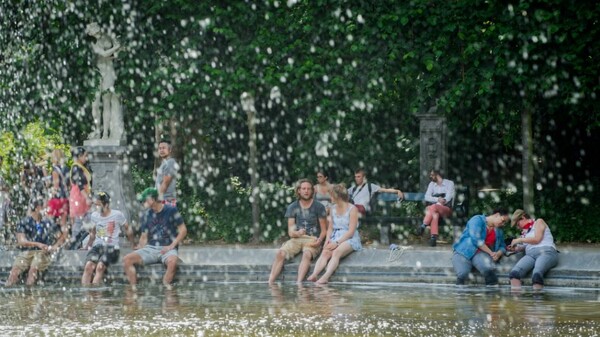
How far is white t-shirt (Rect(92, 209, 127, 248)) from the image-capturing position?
47.5 ft

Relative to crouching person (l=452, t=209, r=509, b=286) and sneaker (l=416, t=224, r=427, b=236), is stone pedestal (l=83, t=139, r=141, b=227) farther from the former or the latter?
crouching person (l=452, t=209, r=509, b=286)

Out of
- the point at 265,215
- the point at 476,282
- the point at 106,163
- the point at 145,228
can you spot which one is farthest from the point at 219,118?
the point at 476,282

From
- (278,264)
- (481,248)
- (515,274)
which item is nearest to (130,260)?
(278,264)

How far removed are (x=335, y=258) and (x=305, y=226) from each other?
0.97m

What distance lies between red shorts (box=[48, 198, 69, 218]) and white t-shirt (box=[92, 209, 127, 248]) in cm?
210

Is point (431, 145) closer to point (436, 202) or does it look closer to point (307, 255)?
point (436, 202)

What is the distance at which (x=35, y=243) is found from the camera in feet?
47.7

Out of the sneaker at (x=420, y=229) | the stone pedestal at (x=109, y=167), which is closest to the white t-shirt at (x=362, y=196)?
the sneaker at (x=420, y=229)

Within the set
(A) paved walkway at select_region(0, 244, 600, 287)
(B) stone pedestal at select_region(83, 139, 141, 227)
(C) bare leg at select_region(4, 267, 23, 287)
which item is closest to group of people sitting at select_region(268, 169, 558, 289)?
(A) paved walkway at select_region(0, 244, 600, 287)

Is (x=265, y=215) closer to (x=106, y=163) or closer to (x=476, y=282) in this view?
(x=106, y=163)

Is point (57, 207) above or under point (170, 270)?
above

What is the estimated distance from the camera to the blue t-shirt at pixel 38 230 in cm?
1471

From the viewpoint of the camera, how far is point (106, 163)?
19203 mm

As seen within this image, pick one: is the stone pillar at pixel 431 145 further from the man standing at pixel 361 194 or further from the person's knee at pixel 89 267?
the person's knee at pixel 89 267
